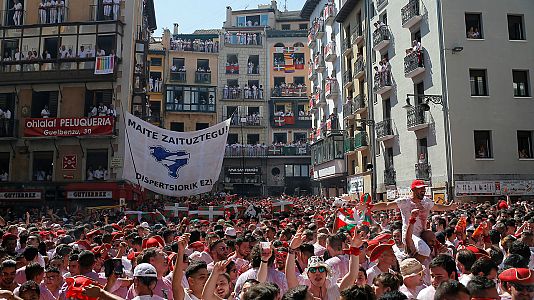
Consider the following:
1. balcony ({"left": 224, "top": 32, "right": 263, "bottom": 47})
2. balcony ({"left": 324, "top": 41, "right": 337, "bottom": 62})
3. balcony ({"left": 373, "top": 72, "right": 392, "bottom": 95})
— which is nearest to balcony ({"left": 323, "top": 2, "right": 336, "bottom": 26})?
balcony ({"left": 324, "top": 41, "right": 337, "bottom": 62})

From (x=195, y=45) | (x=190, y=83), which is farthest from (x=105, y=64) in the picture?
(x=195, y=45)

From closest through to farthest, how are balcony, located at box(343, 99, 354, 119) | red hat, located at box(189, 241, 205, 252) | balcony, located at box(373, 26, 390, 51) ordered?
red hat, located at box(189, 241, 205, 252)
balcony, located at box(373, 26, 390, 51)
balcony, located at box(343, 99, 354, 119)

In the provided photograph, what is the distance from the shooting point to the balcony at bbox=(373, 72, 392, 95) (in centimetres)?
2804

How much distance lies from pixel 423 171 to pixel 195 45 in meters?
34.0

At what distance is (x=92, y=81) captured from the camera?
28.8 m

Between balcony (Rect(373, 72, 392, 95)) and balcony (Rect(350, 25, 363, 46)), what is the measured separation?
4898mm

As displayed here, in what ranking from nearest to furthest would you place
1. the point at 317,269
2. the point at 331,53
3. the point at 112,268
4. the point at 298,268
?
the point at 317,269
the point at 112,268
the point at 298,268
the point at 331,53

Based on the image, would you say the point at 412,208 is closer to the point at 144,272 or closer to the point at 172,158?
the point at 144,272

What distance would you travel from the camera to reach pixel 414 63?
24.7 metres

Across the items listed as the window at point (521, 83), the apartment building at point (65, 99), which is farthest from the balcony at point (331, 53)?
the window at point (521, 83)

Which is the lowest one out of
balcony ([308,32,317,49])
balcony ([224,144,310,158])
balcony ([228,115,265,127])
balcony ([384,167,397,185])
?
balcony ([384,167,397,185])

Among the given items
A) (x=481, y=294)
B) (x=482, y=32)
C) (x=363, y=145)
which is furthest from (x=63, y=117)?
(x=481, y=294)

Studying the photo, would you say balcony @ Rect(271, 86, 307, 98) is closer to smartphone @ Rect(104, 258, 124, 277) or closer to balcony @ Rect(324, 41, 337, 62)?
balcony @ Rect(324, 41, 337, 62)

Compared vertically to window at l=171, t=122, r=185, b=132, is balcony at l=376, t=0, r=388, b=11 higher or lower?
higher
